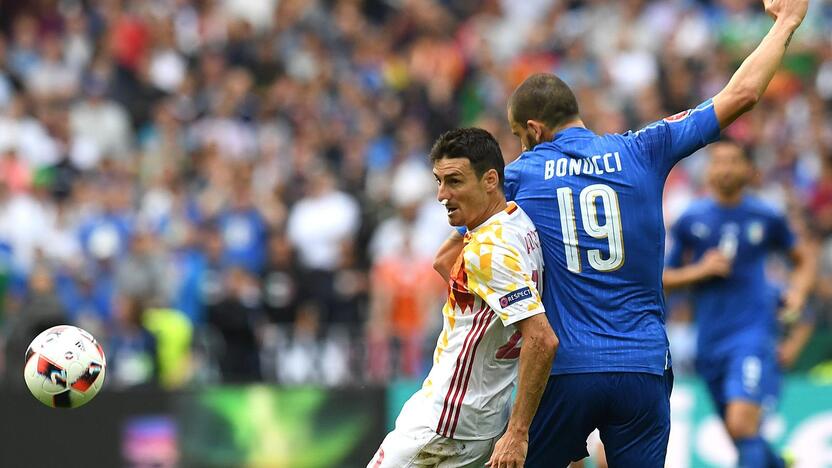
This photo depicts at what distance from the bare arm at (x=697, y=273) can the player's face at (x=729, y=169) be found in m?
0.59

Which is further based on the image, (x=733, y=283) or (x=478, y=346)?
(x=733, y=283)

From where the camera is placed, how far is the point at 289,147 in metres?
19.0

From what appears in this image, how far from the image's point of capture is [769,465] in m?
9.98

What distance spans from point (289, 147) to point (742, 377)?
392 inches

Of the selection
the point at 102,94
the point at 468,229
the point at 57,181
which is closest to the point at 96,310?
the point at 57,181

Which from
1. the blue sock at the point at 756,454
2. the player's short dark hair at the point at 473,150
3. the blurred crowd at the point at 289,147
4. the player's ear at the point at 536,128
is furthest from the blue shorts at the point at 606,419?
the blurred crowd at the point at 289,147

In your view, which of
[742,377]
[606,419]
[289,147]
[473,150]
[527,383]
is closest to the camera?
[527,383]

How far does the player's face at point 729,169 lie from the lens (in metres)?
10.4

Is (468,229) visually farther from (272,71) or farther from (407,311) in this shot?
(272,71)

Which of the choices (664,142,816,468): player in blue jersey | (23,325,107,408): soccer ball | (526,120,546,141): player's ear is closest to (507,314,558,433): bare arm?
(526,120,546,141): player's ear

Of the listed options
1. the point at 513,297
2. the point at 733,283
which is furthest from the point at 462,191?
the point at 733,283

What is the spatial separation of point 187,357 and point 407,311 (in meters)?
2.52

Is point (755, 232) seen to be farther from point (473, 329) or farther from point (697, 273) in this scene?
point (473, 329)

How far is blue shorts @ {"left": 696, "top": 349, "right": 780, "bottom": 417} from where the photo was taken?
10188mm
